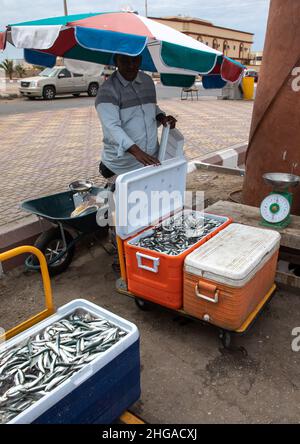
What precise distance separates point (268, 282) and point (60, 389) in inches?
86.0

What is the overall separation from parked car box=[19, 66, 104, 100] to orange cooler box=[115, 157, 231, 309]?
18.6 m

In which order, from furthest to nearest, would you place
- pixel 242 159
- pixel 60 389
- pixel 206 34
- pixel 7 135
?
1. pixel 206 34
2. pixel 7 135
3. pixel 242 159
4. pixel 60 389

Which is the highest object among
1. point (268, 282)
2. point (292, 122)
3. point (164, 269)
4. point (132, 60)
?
point (132, 60)

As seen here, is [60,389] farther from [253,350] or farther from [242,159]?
[242,159]

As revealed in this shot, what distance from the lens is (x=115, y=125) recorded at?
140 inches

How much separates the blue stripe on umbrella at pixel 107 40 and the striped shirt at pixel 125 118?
2.37 ft

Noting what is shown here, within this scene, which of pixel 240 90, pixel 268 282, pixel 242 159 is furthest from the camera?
pixel 240 90

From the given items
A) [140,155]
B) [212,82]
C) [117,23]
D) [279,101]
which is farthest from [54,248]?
[279,101]

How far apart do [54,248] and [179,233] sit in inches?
63.5

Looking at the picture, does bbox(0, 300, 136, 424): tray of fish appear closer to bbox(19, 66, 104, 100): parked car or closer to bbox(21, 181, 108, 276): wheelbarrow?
bbox(21, 181, 108, 276): wheelbarrow

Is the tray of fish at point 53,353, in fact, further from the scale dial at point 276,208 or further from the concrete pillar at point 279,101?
the concrete pillar at point 279,101
